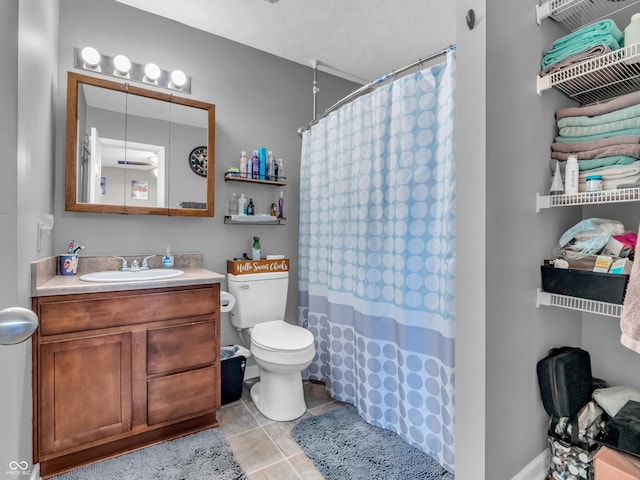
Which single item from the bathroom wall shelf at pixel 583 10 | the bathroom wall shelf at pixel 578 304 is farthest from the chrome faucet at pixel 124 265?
the bathroom wall shelf at pixel 583 10

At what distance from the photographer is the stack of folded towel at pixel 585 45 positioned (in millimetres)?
1111

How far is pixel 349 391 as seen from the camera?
212 cm

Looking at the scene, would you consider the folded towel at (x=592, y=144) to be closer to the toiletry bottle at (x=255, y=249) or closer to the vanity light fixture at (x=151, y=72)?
the toiletry bottle at (x=255, y=249)

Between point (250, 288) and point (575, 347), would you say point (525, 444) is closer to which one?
point (575, 347)

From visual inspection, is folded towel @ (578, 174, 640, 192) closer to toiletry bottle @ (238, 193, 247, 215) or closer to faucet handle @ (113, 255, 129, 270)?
toiletry bottle @ (238, 193, 247, 215)

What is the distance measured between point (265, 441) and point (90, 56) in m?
2.52

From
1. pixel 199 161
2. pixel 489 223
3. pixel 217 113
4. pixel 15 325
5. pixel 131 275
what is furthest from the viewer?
pixel 217 113

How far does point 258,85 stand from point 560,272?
7.83 ft

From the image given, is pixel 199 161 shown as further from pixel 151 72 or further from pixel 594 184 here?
pixel 594 184

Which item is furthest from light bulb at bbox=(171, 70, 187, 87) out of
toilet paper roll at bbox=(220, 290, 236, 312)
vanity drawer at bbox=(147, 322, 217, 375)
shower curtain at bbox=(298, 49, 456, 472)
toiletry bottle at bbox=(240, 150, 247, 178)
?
vanity drawer at bbox=(147, 322, 217, 375)

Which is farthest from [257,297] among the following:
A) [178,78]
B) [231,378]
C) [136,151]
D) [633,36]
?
[633,36]

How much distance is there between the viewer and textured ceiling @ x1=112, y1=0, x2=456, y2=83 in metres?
1.99

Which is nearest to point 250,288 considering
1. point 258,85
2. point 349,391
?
point 349,391

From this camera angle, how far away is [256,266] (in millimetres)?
2316
